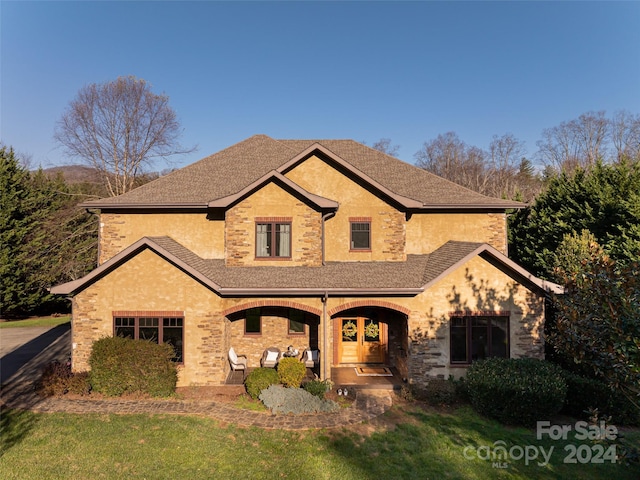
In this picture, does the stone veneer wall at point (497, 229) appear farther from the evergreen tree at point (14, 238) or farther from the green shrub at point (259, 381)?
the evergreen tree at point (14, 238)

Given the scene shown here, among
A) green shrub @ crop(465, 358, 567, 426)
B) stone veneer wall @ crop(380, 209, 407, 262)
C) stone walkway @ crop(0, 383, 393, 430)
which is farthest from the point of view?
stone veneer wall @ crop(380, 209, 407, 262)

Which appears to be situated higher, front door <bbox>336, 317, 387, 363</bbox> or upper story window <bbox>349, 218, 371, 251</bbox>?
upper story window <bbox>349, 218, 371, 251</bbox>

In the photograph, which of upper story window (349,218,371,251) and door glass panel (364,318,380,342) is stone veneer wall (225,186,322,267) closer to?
upper story window (349,218,371,251)

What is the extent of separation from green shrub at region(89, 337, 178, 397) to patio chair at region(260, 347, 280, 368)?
3.74 meters

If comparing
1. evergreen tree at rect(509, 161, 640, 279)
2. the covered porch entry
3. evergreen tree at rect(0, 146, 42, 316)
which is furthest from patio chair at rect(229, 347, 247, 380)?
evergreen tree at rect(0, 146, 42, 316)

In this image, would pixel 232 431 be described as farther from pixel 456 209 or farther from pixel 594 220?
pixel 594 220

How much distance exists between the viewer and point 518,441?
8820mm

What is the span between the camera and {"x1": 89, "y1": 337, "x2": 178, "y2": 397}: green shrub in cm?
1084

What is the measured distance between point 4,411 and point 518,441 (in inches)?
590

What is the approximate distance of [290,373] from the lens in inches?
440

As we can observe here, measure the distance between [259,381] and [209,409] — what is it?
169 centimetres

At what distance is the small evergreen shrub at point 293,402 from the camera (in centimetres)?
1003

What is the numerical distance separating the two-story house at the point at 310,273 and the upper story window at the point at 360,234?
0.04 metres

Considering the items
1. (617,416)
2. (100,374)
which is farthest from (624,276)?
(100,374)
